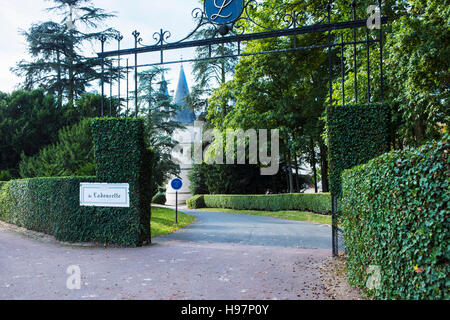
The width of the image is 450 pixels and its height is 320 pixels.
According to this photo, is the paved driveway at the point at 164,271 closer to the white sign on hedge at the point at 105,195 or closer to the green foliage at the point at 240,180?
the white sign on hedge at the point at 105,195

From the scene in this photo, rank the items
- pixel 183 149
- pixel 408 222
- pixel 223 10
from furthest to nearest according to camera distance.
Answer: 1. pixel 183 149
2. pixel 223 10
3. pixel 408 222

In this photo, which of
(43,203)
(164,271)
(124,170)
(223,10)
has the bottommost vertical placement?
(164,271)

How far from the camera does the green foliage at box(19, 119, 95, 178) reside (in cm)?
1697

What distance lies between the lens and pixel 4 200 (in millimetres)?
15570

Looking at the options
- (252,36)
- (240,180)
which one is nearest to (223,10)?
(252,36)

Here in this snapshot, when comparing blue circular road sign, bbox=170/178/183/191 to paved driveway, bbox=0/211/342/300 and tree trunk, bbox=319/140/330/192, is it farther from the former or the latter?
tree trunk, bbox=319/140/330/192

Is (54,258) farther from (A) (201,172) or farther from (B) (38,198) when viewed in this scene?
(A) (201,172)

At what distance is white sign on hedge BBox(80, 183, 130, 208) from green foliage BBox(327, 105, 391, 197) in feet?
17.6

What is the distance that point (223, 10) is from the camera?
926 centimetres

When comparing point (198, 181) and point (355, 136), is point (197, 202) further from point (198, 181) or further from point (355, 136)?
point (355, 136)

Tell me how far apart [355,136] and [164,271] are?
4908mm

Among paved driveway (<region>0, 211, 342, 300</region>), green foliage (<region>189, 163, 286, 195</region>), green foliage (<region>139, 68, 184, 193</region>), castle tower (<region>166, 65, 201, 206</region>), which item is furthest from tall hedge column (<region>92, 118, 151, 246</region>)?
castle tower (<region>166, 65, 201, 206</region>)

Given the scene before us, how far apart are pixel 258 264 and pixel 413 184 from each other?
4634mm
